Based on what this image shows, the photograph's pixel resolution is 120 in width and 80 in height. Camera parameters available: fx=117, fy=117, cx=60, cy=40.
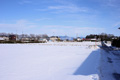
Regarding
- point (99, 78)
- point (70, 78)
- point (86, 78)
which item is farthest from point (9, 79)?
point (99, 78)

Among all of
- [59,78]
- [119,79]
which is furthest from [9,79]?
[119,79]

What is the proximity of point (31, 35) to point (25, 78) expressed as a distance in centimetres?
12604

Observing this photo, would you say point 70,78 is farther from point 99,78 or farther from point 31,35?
point 31,35

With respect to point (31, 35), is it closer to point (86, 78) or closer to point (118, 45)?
point (118, 45)

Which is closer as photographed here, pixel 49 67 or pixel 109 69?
pixel 109 69

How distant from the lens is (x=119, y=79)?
4984mm

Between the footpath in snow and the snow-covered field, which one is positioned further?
the snow-covered field

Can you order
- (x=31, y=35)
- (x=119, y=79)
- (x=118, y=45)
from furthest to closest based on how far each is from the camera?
→ (x=31, y=35) < (x=118, y=45) < (x=119, y=79)

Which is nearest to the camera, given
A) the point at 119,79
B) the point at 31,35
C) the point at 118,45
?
the point at 119,79

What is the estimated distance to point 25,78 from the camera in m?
5.20

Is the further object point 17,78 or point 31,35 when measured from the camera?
point 31,35

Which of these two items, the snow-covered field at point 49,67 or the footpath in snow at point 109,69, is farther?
the snow-covered field at point 49,67

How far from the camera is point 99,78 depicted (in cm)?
509

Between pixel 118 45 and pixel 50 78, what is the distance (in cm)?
2098
